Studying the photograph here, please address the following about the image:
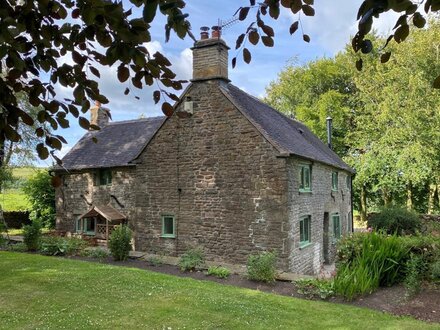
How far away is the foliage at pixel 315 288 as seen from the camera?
976 centimetres

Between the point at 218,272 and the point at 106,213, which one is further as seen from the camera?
the point at 106,213

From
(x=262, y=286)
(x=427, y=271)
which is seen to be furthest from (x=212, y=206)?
(x=427, y=271)

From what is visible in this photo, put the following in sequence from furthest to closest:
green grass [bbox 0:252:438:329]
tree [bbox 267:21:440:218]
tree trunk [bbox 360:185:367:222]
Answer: tree trunk [bbox 360:185:367:222] → tree [bbox 267:21:440:218] → green grass [bbox 0:252:438:329]

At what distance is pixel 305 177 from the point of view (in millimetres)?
16344

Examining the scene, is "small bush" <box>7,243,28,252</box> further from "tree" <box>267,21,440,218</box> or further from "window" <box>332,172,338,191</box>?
"tree" <box>267,21,440,218</box>

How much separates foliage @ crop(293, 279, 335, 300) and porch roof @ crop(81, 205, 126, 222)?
10.5 meters

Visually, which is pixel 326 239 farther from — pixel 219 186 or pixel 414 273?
pixel 414 273

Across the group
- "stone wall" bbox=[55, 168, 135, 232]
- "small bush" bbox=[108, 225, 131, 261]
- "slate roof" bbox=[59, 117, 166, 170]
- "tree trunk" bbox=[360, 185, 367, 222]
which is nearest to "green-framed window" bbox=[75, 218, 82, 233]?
"stone wall" bbox=[55, 168, 135, 232]

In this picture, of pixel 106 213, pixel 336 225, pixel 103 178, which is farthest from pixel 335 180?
pixel 103 178

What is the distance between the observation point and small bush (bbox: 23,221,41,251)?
16453mm

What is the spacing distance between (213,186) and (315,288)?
260 inches

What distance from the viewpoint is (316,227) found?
17.7 metres

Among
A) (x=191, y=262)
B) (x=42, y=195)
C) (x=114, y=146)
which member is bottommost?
(x=191, y=262)

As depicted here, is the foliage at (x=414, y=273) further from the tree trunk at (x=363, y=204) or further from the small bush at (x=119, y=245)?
the tree trunk at (x=363, y=204)
